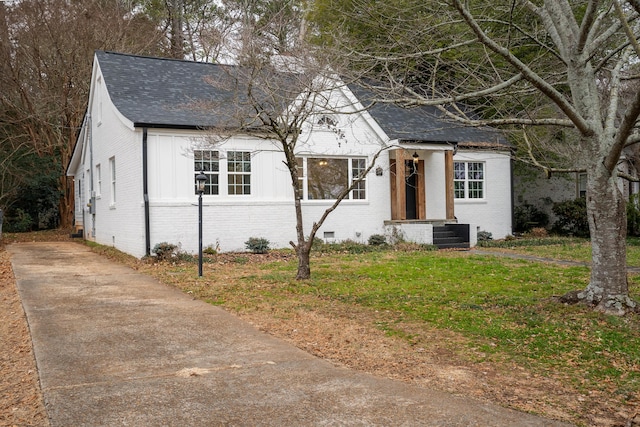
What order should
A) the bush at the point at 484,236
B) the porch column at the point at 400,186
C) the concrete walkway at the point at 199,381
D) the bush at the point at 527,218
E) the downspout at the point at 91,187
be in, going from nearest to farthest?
the concrete walkway at the point at 199,381 < the porch column at the point at 400,186 < the bush at the point at 484,236 < the downspout at the point at 91,187 < the bush at the point at 527,218

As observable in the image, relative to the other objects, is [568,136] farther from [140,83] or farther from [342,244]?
[140,83]

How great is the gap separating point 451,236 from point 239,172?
704cm

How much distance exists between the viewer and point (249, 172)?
16.8m

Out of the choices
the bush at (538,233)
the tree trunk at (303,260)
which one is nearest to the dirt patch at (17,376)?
the tree trunk at (303,260)

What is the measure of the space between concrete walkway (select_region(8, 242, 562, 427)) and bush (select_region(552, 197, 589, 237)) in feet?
53.0

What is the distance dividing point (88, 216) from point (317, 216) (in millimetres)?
10596

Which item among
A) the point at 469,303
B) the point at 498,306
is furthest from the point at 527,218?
the point at 498,306

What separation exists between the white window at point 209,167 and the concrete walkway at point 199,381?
822 cm

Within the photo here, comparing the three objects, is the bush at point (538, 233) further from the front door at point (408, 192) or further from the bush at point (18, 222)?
the bush at point (18, 222)

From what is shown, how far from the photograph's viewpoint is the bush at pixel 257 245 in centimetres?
1639

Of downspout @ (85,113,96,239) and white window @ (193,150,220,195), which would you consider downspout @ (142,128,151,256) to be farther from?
downspout @ (85,113,96,239)

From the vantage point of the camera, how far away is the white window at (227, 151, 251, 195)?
16609 mm

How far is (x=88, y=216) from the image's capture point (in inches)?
916

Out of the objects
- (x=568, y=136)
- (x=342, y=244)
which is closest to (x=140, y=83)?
(x=342, y=244)
